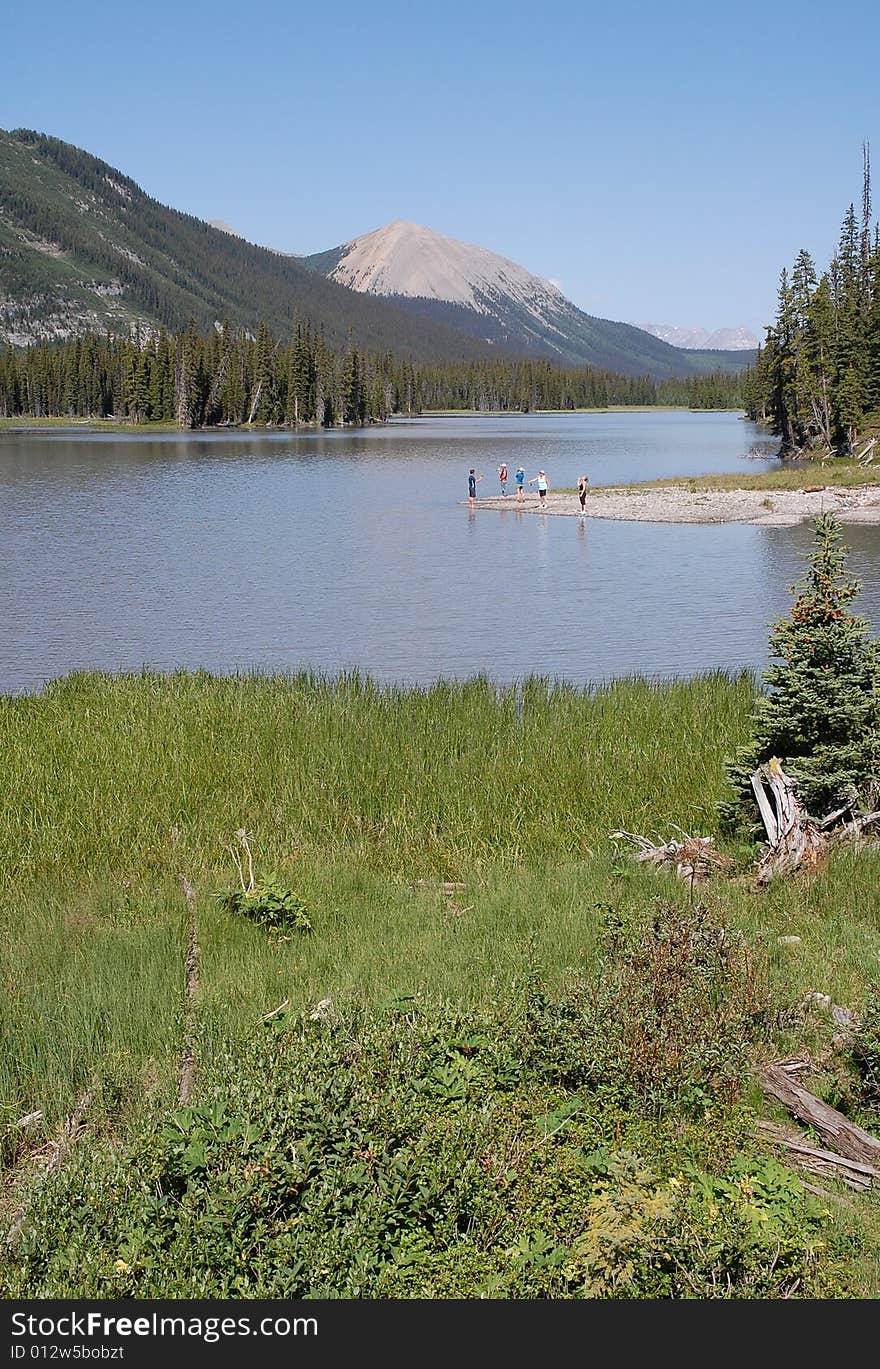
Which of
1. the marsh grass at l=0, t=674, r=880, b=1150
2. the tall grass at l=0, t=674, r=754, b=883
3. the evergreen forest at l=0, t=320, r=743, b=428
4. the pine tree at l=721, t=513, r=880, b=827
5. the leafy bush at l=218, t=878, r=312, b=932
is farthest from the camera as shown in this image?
the evergreen forest at l=0, t=320, r=743, b=428

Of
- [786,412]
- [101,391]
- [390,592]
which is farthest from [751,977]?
[101,391]

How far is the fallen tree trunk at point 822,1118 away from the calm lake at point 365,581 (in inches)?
631

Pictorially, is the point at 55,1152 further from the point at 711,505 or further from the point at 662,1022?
the point at 711,505

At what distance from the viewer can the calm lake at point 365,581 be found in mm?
27656

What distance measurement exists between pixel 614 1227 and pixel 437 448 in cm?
12215

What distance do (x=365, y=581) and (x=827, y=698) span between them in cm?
2923

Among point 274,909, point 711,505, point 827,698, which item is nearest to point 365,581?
point 711,505

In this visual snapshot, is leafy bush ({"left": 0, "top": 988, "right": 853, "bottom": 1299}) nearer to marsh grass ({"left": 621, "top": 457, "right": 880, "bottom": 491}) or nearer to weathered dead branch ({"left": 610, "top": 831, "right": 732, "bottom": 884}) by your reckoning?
weathered dead branch ({"left": 610, "top": 831, "right": 732, "bottom": 884})

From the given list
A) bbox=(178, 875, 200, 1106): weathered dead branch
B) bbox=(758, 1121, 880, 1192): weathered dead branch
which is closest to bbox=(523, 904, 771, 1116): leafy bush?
bbox=(758, 1121, 880, 1192): weathered dead branch

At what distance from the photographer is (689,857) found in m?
11.6

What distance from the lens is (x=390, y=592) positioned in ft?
124

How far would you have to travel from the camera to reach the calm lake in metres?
27.7

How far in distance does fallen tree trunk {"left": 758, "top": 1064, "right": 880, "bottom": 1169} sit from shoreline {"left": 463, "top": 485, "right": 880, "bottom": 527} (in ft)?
166

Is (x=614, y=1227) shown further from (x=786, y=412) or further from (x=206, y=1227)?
(x=786, y=412)
